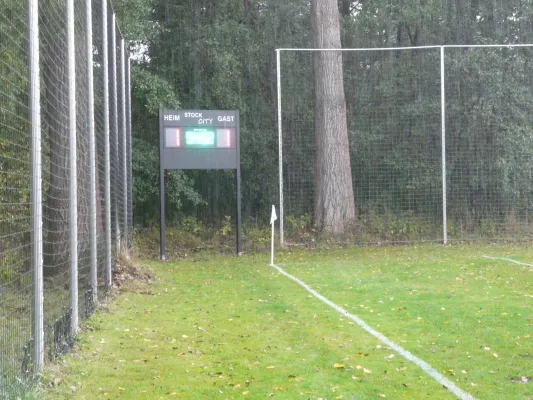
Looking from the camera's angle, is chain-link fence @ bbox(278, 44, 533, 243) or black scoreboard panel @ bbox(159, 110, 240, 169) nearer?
black scoreboard panel @ bbox(159, 110, 240, 169)

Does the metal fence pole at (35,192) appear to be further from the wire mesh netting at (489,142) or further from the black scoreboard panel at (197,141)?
the wire mesh netting at (489,142)

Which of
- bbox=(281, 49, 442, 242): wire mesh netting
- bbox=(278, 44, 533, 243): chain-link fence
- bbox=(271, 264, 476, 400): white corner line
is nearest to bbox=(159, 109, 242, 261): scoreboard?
bbox=(278, 44, 533, 243): chain-link fence

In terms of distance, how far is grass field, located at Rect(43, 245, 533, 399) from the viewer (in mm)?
6488

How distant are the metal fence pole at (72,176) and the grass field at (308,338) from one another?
46cm

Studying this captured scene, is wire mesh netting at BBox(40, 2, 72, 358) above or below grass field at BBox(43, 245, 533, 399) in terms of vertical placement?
above

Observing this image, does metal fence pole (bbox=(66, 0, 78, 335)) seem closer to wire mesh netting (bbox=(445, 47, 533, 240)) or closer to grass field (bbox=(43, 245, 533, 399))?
grass field (bbox=(43, 245, 533, 399))

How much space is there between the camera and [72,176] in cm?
862

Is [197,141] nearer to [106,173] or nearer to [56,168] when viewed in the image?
[106,173]

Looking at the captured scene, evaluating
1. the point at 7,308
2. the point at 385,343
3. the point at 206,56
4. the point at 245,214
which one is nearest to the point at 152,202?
the point at 245,214

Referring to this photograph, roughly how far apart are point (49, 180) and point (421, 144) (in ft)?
47.3

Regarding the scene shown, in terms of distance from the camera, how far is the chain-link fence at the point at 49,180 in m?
5.97

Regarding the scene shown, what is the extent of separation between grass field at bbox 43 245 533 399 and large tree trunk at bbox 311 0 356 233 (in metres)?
5.91

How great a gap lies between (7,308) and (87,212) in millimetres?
4364

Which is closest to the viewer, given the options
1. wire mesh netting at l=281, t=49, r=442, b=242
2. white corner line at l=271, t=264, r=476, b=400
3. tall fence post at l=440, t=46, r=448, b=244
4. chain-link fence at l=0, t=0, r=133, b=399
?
chain-link fence at l=0, t=0, r=133, b=399
